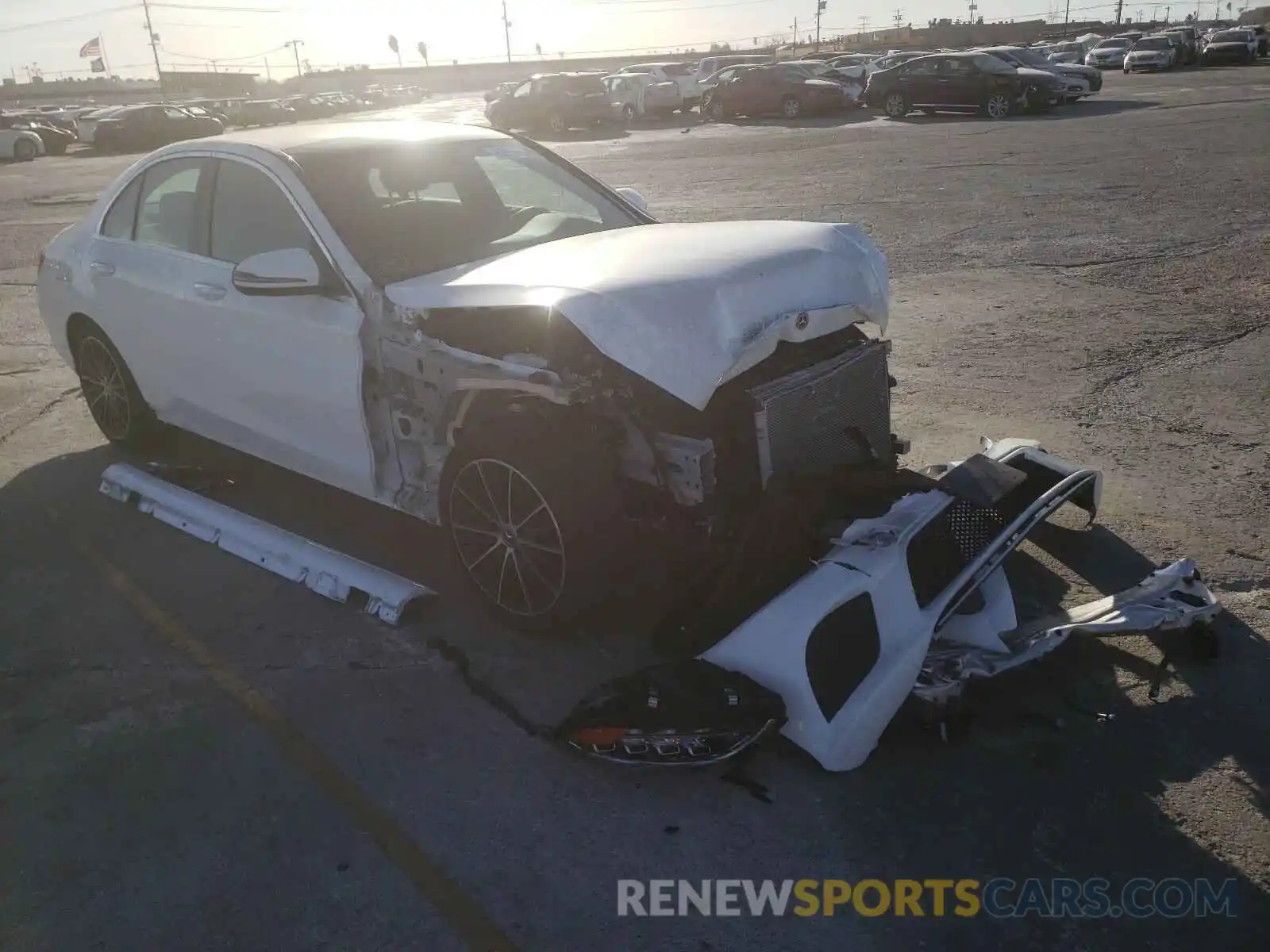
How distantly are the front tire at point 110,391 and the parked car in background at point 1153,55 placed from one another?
4218cm

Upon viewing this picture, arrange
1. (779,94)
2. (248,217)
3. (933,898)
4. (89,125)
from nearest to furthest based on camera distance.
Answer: (933,898) < (248,217) < (779,94) < (89,125)

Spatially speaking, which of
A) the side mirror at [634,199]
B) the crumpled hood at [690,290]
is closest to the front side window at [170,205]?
the crumpled hood at [690,290]

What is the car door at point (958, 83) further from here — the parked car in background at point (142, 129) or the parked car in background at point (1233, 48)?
the parked car in background at point (142, 129)

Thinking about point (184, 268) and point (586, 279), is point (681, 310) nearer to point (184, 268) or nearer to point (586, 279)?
point (586, 279)

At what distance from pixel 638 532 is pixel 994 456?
5.29 feet

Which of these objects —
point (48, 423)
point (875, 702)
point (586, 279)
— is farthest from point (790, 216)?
point (875, 702)

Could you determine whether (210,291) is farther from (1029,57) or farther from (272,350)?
(1029,57)

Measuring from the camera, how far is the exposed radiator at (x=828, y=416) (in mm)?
3396

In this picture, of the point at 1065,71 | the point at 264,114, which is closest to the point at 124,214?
the point at 1065,71

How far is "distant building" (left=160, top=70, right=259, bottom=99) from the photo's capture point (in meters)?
74.6

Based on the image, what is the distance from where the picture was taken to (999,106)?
78.1ft

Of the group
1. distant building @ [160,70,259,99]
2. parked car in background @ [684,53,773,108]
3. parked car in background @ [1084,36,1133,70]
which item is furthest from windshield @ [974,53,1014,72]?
distant building @ [160,70,259,99]

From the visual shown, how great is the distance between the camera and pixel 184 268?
468cm

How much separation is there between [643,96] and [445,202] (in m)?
28.2
